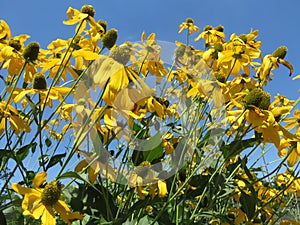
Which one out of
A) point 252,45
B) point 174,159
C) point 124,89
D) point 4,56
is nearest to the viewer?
point 124,89

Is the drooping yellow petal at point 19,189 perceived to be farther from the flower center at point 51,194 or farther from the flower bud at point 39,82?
the flower bud at point 39,82

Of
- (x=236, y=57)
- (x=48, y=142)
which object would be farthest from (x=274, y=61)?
(x=48, y=142)

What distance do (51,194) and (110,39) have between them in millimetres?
647

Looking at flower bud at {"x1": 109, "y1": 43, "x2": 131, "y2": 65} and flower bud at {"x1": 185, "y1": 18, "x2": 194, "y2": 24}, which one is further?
Result: flower bud at {"x1": 185, "y1": 18, "x2": 194, "y2": 24}

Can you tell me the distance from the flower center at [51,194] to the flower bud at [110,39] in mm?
602

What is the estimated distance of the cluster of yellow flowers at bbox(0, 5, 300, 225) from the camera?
43.3 inches

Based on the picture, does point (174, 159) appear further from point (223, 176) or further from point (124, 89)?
point (124, 89)

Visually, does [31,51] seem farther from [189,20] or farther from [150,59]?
[189,20]

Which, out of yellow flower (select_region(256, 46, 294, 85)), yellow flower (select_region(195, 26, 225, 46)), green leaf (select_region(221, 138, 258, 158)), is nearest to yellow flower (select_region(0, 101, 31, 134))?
green leaf (select_region(221, 138, 258, 158))

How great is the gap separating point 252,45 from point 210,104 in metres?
0.37

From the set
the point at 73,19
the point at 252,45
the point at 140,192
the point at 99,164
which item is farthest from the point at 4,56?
the point at 252,45

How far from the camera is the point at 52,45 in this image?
1.77 meters

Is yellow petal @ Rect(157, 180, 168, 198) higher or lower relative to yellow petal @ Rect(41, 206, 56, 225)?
higher

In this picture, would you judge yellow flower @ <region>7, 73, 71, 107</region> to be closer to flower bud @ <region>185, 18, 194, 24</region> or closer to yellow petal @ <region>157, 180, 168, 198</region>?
yellow petal @ <region>157, 180, 168, 198</region>
